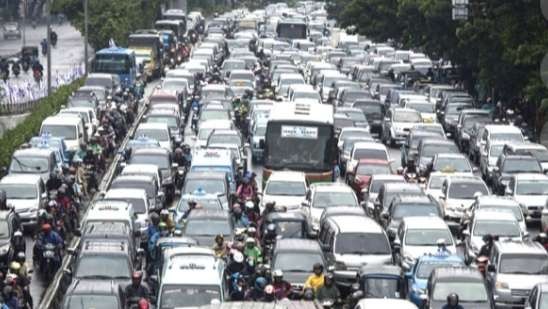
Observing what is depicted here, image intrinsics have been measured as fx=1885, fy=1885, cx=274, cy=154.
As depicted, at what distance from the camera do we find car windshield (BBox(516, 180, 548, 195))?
43.0m

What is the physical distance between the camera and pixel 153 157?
47.3 m

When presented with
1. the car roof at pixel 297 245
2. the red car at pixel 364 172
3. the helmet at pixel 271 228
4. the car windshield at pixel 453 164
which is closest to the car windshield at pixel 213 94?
the red car at pixel 364 172

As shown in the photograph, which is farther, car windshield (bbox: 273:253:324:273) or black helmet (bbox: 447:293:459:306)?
car windshield (bbox: 273:253:324:273)

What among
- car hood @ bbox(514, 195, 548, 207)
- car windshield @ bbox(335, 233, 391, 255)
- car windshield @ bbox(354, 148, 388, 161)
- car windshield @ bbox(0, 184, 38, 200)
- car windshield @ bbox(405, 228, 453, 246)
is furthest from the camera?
car windshield @ bbox(354, 148, 388, 161)

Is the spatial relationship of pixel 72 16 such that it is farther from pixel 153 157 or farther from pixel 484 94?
pixel 153 157

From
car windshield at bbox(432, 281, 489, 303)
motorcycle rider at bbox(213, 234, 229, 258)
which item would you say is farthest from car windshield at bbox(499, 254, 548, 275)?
motorcycle rider at bbox(213, 234, 229, 258)

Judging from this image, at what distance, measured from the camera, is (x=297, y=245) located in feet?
105

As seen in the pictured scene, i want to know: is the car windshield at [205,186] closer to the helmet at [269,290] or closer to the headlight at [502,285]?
the headlight at [502,285]

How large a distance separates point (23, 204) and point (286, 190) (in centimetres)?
580

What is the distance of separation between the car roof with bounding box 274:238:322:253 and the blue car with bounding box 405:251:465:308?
1.62 m

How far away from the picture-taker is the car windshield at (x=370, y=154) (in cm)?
4884

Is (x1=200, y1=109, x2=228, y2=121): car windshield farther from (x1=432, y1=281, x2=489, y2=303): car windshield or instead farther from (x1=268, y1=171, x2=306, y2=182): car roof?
(x1=432, y1=281, x2=489, y2=303): car windshield

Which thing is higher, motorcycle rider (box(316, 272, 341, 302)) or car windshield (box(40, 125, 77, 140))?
motorcycle rider (box(316, 272, 341, 302))

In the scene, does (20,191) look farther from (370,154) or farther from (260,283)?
(260,283)
